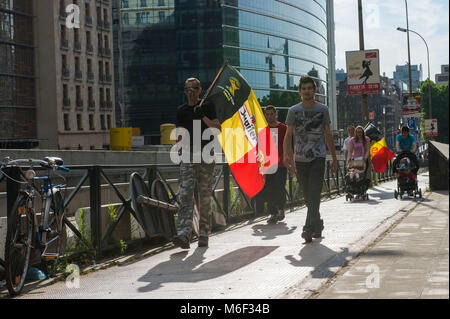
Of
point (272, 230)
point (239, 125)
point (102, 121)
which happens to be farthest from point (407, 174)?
point (102, 121)

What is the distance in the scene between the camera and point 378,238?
26.8 ft

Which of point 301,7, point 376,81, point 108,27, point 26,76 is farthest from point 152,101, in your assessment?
point 376,81

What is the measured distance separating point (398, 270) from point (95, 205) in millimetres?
3460

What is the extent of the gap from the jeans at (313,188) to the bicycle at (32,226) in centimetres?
284

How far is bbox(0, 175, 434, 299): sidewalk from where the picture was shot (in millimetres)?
5469

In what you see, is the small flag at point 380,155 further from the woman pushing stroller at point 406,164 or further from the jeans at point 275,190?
the jeans at point 275,190

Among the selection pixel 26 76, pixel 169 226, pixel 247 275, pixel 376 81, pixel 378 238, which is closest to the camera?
pixel 247 275

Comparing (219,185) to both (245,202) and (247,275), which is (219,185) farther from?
(247,275)

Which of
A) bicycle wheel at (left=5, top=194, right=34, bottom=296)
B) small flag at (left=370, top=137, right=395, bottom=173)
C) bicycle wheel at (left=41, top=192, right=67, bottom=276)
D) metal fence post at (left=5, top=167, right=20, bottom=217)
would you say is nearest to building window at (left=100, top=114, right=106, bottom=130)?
small flag at (left=370, top=137, right=395, bottom=173)

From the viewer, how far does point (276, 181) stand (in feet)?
38.3

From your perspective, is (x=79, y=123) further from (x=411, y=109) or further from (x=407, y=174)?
(x=407, y=174)

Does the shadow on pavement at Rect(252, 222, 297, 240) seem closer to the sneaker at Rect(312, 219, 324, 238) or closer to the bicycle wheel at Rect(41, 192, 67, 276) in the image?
the sneaker at Rect(312, 219, 324, 238)

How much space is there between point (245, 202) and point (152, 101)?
90446 mm

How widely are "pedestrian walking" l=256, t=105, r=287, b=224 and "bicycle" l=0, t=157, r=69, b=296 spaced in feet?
16.1
